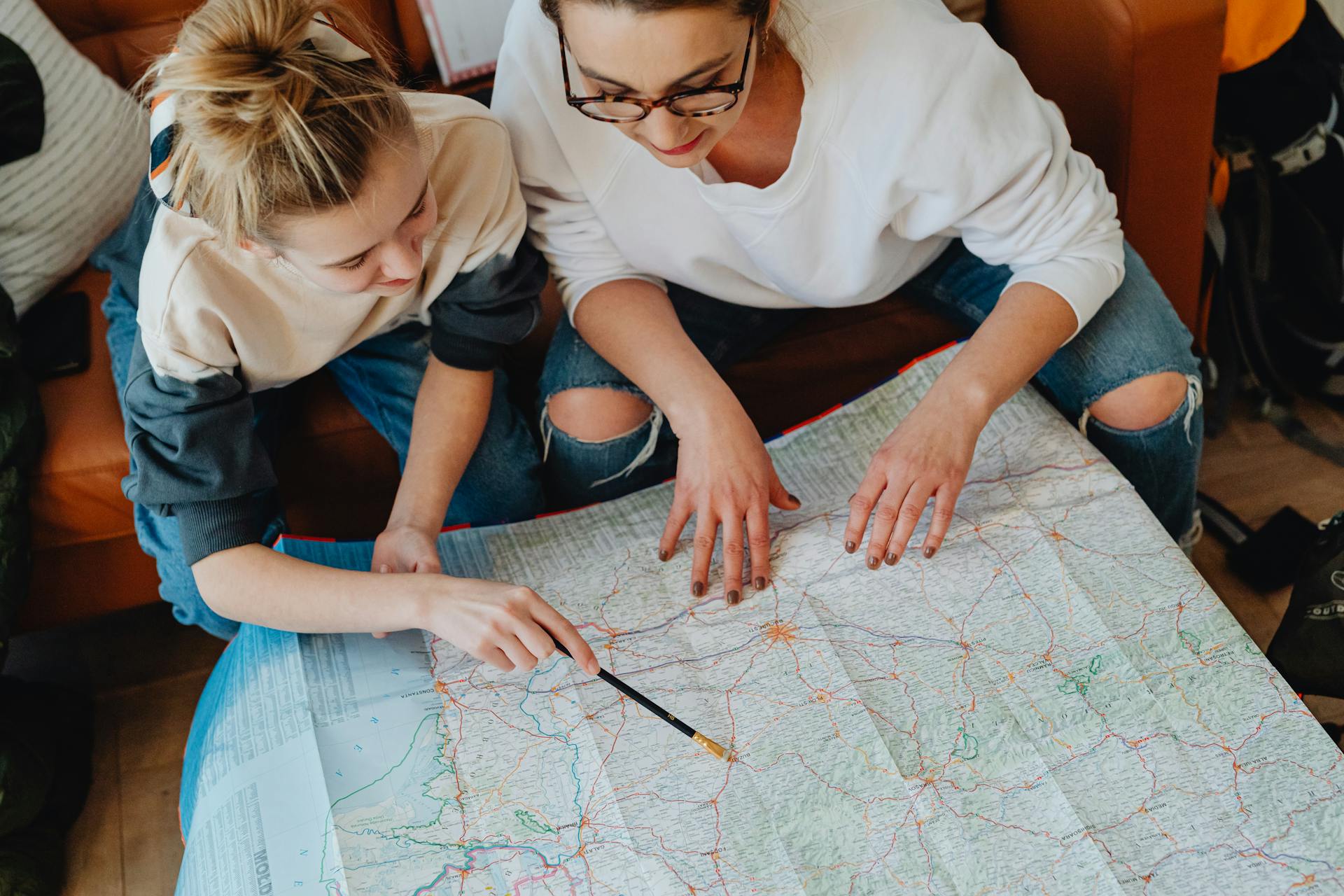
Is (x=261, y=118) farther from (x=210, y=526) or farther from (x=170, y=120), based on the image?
(x=210, y=526)

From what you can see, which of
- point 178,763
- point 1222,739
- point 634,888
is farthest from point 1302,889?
point 178,763

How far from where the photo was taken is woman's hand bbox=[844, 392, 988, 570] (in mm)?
971

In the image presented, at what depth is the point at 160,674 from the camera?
143 cm

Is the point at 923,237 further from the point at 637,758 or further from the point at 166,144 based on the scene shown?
the point at 166,144

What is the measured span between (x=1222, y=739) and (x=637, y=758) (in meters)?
0.46

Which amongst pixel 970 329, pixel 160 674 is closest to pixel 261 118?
pixel 970 329

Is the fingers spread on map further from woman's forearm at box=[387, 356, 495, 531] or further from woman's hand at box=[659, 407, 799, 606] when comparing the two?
woman's forearm at box=[387, 356, 495, 531]

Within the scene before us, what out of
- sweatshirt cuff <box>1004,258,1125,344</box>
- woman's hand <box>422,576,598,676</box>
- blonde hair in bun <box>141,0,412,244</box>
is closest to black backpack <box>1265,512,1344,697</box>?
sweatshirt cuff <box>1004,258,1125,344</box>

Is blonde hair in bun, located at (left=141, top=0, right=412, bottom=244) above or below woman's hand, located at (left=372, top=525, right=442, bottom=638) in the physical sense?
above

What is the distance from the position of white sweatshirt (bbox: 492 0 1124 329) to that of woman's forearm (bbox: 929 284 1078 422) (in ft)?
0.07

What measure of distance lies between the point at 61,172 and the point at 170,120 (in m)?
0.57

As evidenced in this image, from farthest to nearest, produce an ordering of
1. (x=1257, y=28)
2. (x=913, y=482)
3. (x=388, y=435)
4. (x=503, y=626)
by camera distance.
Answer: (x=1257, y=28)
(x=388, y=435)
(x=913, y=482)
(x=503, y=626)

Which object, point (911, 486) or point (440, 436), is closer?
point (911, 486)

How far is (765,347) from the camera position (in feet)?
4.34
